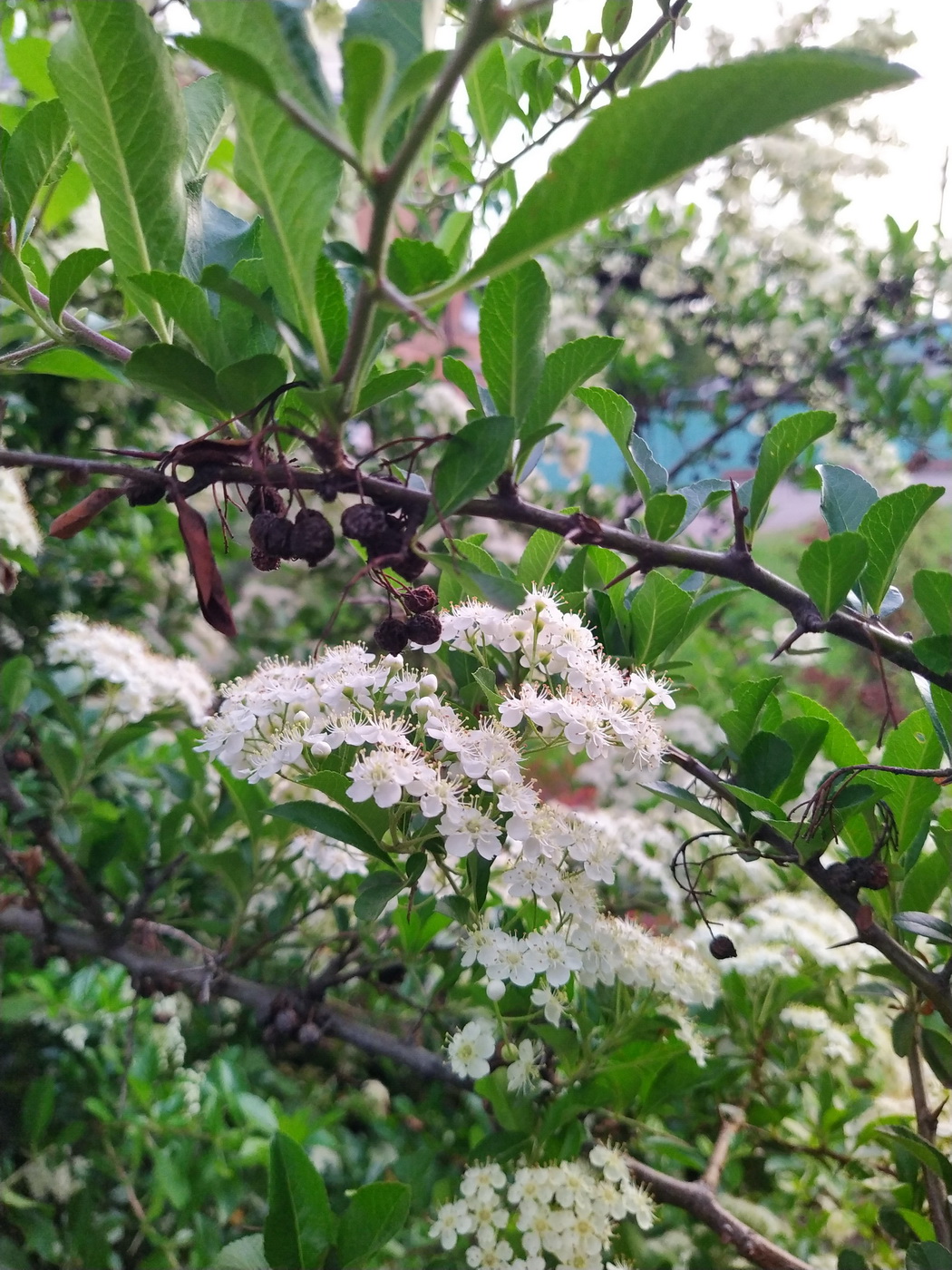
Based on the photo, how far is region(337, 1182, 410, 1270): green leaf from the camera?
0.60m

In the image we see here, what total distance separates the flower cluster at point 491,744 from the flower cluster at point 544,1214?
0.13 metres

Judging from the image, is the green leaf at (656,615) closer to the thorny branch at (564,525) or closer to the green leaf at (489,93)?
the thorny branch at (564,525)

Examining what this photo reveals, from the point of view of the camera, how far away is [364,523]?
0.40 m

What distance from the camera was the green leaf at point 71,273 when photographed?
47 cm

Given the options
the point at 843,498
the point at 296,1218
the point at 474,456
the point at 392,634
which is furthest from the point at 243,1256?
the point at 843,498

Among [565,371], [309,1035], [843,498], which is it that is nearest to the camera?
[565,371]

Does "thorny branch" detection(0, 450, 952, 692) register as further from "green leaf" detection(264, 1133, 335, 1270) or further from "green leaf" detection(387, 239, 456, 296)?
"green leaf" detection(264, 1133, 335, 1270)

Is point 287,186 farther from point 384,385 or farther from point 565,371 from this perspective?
point 565,371

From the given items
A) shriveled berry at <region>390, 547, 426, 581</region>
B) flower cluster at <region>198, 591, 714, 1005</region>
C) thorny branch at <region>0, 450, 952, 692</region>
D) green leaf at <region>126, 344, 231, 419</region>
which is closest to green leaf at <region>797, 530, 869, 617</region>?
thorny branch at <region>0, 450, 952, 692</region>

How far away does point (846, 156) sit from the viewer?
3.09 metres

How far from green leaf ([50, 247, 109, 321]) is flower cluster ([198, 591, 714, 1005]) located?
0.95 ft

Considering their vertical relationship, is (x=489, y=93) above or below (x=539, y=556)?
above

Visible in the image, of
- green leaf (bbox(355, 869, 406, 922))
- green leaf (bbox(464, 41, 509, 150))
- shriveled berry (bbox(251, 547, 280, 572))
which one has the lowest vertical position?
green leaf (bbox(355, 869, 406, 922))

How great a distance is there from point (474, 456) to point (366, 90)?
0.17 metres
